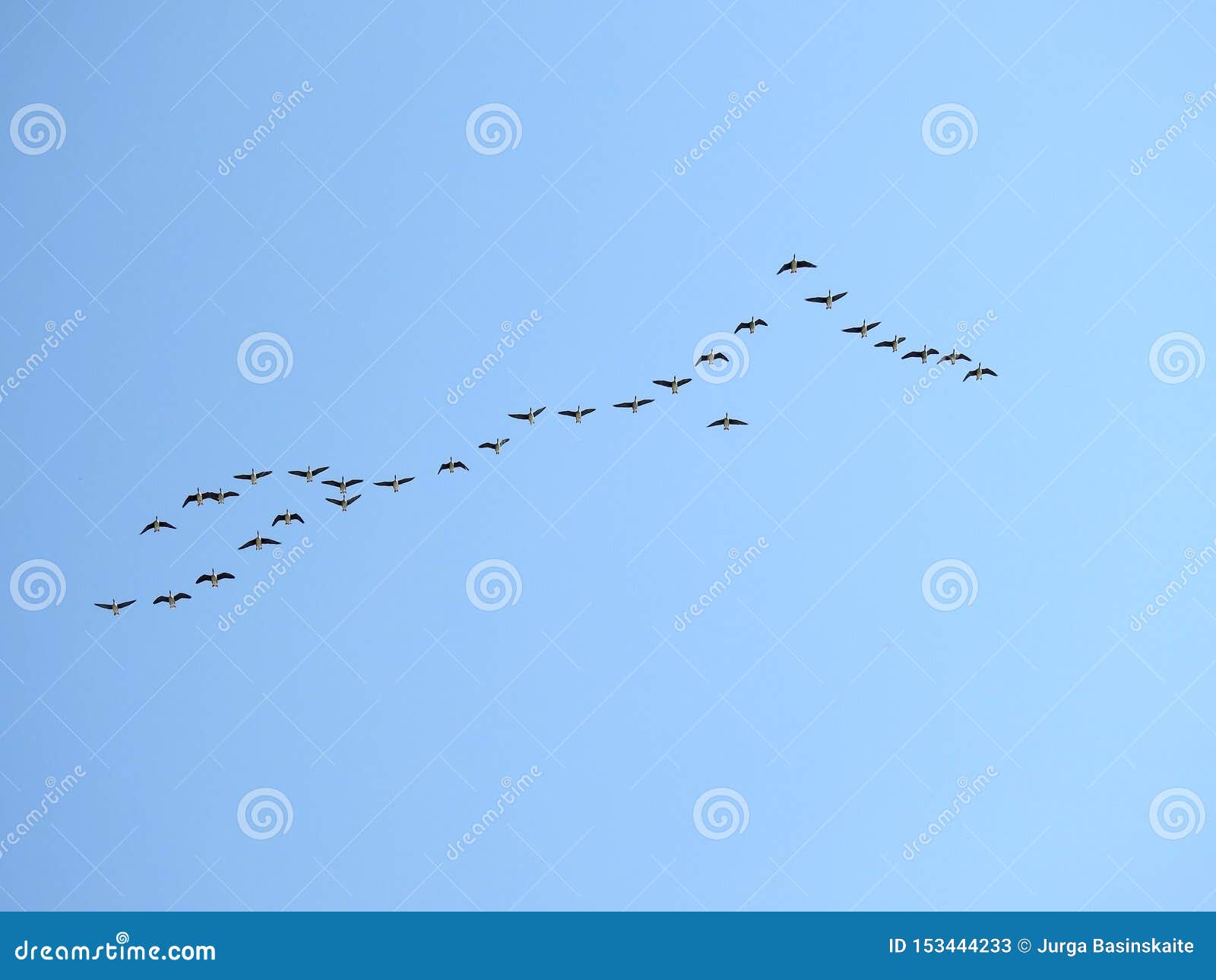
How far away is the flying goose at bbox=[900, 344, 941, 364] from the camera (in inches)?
1361

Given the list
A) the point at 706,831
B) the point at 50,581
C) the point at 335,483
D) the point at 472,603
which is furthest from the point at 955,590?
the point at 50,581

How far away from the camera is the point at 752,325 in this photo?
3381cm

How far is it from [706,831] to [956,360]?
10.4 metres

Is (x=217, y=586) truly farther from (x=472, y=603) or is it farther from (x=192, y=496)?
(x=472, y=603)

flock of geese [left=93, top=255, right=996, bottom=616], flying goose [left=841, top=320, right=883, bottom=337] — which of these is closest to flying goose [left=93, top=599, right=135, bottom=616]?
flock of geese [left=93, top=255, right=996, bottom=616]

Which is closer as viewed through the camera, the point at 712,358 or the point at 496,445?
the point at 496,445

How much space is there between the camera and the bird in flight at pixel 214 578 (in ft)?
109

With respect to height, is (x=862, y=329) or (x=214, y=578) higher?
(x=862, y=329)
